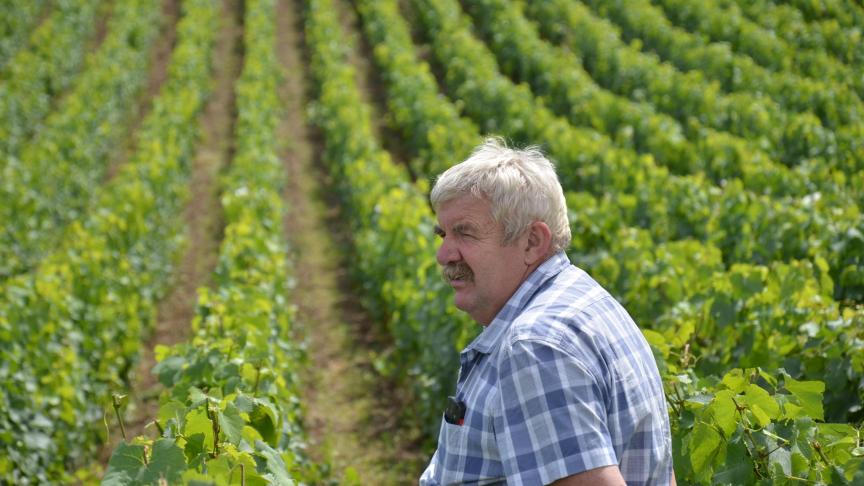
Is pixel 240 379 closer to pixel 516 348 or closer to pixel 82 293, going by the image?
pixel 516 348

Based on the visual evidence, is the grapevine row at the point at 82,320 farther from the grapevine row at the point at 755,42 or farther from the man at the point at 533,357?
the grapevine row at the point at 755,42

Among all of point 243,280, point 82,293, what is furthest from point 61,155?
point 243,280

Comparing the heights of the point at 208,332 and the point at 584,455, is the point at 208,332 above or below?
below

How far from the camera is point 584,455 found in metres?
1.88

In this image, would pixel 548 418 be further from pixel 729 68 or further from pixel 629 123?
pixel 729 68

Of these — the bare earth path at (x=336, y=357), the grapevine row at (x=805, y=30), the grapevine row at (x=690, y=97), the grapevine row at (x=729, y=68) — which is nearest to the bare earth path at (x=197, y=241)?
the bare earth path at (x=336, y=357)

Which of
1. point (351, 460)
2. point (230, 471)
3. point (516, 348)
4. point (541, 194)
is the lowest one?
point (351, 460)

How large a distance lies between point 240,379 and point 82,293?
3943 mm

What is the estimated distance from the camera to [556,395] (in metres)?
1.91

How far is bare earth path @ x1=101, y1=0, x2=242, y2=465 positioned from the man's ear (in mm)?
4679

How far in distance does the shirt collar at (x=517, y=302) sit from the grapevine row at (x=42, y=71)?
11.9 m

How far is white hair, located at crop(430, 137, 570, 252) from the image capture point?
2250mm

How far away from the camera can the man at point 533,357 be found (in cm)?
191

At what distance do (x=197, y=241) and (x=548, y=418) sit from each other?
991 cm
